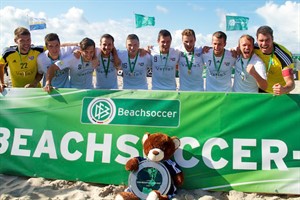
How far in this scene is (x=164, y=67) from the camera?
18.3ft

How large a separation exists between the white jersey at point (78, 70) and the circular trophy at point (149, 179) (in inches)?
86.9

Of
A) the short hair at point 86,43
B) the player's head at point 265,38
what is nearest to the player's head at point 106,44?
the short hair at point 86,43

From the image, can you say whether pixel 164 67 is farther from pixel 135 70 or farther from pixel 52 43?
pixel 52 43

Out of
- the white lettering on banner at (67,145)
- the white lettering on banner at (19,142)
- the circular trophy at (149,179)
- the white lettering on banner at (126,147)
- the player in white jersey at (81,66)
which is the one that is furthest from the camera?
the player in white jersey at (81,66)

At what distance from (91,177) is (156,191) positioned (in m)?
1.07

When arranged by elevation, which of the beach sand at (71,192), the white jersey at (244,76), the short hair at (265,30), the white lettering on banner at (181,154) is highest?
the short hair at (265,30)

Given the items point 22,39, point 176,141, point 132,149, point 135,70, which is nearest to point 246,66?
point 176,141

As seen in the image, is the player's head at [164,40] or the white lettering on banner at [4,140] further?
the player's head at [164,40]

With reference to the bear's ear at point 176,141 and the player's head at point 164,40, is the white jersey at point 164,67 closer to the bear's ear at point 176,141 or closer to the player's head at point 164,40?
the player's head at point 164,40

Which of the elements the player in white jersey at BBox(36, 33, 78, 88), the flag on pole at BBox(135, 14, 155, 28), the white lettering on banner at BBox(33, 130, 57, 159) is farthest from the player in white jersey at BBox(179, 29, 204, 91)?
the flag on pole at BBox(135, 14, 155, 28)

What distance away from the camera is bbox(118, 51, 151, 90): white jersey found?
5602 mm

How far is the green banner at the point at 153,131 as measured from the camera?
12.9ft

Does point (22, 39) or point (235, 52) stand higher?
point (22, 39)

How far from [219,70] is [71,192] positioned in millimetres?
3095
